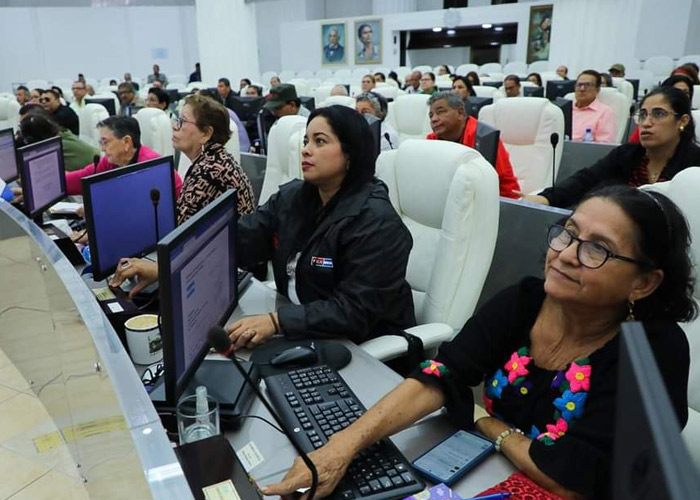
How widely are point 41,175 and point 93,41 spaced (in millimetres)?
15516

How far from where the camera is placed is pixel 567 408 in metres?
1.06

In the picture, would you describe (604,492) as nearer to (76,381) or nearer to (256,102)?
(76,381)

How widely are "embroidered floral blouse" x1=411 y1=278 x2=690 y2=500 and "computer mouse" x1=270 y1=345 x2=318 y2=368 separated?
294 millimetres

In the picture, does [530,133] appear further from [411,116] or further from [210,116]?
[210,116]

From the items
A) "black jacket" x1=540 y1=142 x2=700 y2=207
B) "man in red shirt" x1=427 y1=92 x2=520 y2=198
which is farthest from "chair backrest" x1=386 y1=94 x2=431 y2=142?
"black jacket" x1=540 y1=142 x2=700 y2=207

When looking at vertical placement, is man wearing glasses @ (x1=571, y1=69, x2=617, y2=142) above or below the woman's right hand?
above

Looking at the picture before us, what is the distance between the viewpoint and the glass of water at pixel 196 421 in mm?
1054

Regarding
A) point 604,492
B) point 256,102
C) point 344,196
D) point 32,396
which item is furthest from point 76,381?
point 256,102

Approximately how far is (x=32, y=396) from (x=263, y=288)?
1355 millimetres

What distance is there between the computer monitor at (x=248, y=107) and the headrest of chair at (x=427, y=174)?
4.74m

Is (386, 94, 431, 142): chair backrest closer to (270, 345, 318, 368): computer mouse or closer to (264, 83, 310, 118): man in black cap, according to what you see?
(264, 83, 310, 118): man in black cap

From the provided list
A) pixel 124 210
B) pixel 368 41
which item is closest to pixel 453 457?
pixel 124 210

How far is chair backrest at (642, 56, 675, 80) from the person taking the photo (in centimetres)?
1108

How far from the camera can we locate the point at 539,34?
13.4 m
